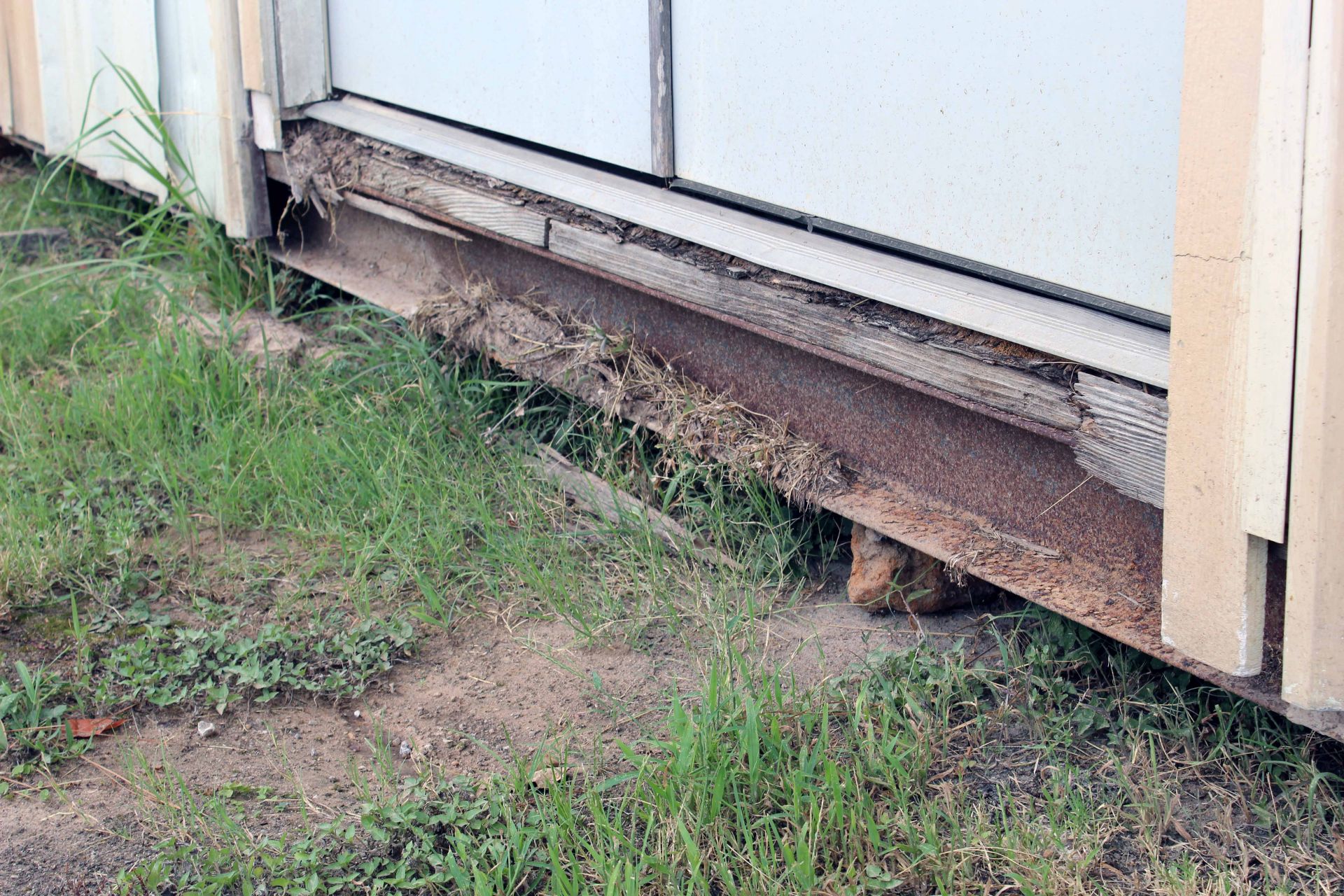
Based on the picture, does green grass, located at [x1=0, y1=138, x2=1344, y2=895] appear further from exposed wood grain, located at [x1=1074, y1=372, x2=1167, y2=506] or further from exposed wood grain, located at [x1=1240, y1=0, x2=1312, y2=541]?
exposed wood grain, located at [x1=1240, y1=0, x2=1312, y2=541]

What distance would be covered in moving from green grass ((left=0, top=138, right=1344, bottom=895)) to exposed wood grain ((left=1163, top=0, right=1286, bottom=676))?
→ 37 cm

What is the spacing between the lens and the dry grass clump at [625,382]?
278 cm

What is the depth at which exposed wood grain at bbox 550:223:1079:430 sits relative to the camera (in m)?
2.25

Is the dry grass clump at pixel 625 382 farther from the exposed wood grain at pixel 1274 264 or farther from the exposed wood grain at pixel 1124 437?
the exposed wood grain at pixel 1274 264

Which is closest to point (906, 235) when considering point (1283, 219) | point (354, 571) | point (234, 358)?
point (1283, 219)

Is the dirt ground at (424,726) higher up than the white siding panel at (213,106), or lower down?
lower down

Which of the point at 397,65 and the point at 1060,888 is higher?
the point at 397,65

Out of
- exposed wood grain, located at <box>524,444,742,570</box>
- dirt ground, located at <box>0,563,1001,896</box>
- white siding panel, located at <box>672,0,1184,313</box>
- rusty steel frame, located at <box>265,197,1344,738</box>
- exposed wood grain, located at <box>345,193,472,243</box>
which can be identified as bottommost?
dirt ground, located at <box>0,563,1001,896</box>

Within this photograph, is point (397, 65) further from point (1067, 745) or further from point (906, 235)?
point (1067, 745)

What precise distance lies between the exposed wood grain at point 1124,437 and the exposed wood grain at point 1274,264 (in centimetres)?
23

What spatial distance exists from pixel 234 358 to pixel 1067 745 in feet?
8.81

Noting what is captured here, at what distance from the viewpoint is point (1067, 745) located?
88.7 inches

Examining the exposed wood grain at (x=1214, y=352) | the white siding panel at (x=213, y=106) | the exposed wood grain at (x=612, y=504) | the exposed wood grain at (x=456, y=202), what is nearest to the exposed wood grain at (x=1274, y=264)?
the exposed wood grain at (x=1214, y=352)

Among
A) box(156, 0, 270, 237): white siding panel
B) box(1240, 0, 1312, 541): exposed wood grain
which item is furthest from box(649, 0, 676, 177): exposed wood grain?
box(156, 0, 270, 237): white siding panel
